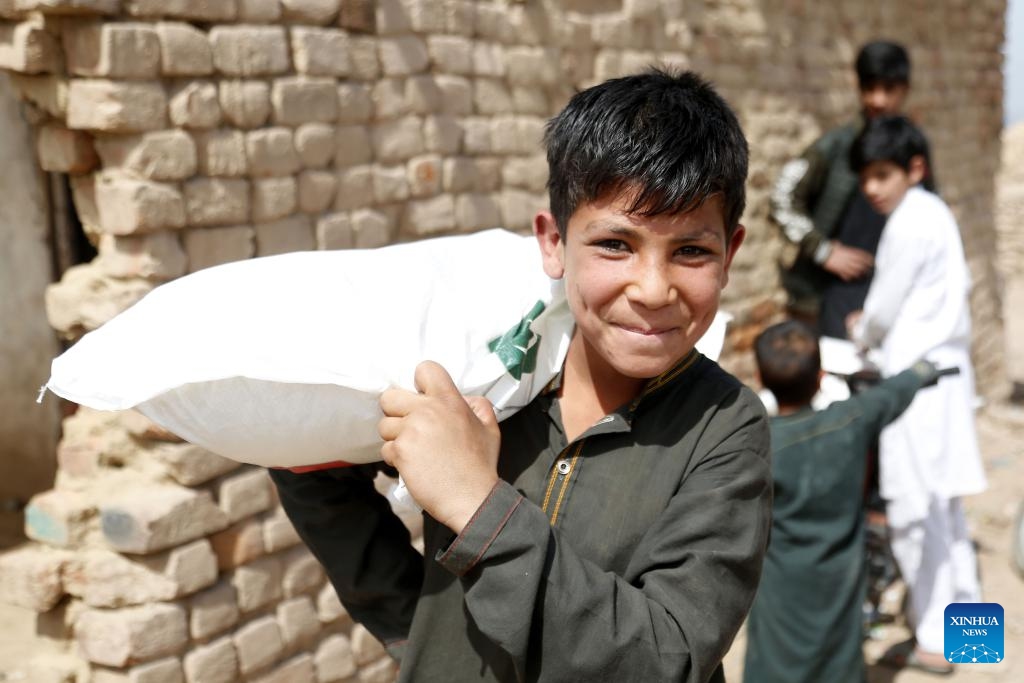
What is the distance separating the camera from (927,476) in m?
3.72

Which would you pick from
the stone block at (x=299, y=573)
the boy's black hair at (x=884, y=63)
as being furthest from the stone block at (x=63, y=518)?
the boy's black hair at (x=884, y=63)

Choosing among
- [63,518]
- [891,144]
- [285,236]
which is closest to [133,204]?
[285,236]

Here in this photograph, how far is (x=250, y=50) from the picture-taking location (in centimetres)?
266

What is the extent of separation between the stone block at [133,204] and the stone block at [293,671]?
1.37m

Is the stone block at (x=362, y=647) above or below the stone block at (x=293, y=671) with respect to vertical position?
below

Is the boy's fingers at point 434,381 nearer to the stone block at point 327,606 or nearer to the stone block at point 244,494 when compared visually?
the stone block at point 244,494

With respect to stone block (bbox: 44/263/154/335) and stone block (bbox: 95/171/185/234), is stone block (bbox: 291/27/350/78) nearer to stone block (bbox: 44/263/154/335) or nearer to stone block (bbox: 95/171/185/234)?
stone block (bbox: 95/171/185/234)

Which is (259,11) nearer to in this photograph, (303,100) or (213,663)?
(303,100)

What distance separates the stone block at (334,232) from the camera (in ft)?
9.59

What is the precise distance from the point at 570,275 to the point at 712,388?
233 millimetres

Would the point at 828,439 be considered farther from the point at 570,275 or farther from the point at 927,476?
the point at 570,275

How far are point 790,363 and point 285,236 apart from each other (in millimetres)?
1525

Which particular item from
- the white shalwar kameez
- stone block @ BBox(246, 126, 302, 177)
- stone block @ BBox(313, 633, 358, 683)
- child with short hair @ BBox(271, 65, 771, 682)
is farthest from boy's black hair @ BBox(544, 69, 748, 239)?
the white shalwar kameez

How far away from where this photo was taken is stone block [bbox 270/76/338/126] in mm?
2752
